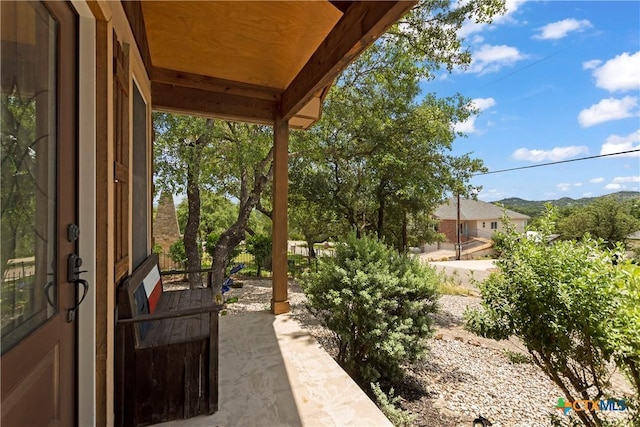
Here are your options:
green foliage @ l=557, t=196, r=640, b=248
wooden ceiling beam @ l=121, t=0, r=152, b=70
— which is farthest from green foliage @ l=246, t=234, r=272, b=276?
green foliage @ l=557, t=196, r=640, b=248

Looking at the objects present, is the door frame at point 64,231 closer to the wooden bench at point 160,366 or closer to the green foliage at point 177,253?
the wooden bench at point 160,366

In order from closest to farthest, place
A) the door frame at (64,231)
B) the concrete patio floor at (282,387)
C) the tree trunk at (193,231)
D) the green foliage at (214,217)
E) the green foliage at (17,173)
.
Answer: the green foliage at (17,173), the door frame at (64,231), the concrete patio floor at (282,387), the tree trunk at (193,231), the green foliage at (214,217)

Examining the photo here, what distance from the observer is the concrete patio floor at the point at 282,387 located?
5.92 feet

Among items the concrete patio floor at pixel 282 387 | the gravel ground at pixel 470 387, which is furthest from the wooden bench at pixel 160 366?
the gravel ground at pixel 470 387

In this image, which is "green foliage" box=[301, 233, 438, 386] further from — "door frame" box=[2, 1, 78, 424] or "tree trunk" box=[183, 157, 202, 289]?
"tree trunk" box=[183, 157, 202, 289]

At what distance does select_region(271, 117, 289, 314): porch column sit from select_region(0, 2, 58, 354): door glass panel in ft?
7.99

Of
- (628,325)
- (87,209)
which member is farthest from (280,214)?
(628,325)

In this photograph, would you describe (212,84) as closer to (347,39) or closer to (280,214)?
(280,214)

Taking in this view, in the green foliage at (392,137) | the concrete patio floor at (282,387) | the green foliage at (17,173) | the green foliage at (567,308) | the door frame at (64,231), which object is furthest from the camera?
the green foliage at (392,137)

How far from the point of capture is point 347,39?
6.26 ft

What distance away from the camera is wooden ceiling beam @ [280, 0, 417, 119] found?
154cm

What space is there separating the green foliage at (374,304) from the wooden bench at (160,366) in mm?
2217

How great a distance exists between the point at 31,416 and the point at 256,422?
118 centimetres

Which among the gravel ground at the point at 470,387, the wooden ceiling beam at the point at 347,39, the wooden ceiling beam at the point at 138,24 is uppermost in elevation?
the wooden ceiling beam at the point at 138,24
